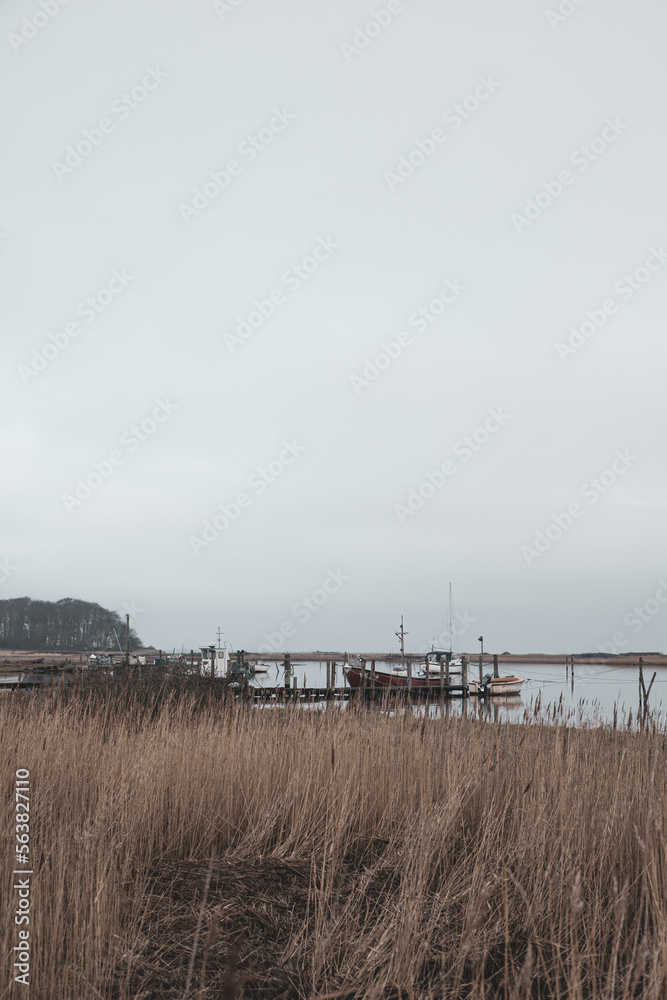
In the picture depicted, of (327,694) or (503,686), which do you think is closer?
(327,694)

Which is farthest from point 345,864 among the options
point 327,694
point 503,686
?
point 503,686

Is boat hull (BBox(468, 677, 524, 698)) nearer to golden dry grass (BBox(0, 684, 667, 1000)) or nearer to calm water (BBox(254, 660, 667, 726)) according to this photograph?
calm water (BBox(254, 660, 667, 726))

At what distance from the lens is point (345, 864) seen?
456 centimetres

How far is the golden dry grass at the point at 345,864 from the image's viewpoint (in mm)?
3041

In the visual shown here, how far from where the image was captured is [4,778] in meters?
5.29

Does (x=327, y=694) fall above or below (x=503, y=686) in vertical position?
above

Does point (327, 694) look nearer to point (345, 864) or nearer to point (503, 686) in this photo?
point (345, 864)

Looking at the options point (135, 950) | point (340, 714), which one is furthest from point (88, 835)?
point (340, 714)

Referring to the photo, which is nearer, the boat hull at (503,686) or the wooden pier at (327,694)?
the wooden pier at (327,694)

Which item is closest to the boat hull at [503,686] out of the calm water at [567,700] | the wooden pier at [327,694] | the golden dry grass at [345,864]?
the calm water at [567,700]

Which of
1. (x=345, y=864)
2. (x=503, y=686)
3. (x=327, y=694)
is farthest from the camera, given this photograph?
(x=503, y=686)

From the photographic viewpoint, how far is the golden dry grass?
3.04 m

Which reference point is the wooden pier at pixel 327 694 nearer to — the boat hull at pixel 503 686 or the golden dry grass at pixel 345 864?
the golden dry grass at pixel 345 864

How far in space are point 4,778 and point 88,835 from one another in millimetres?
2164
